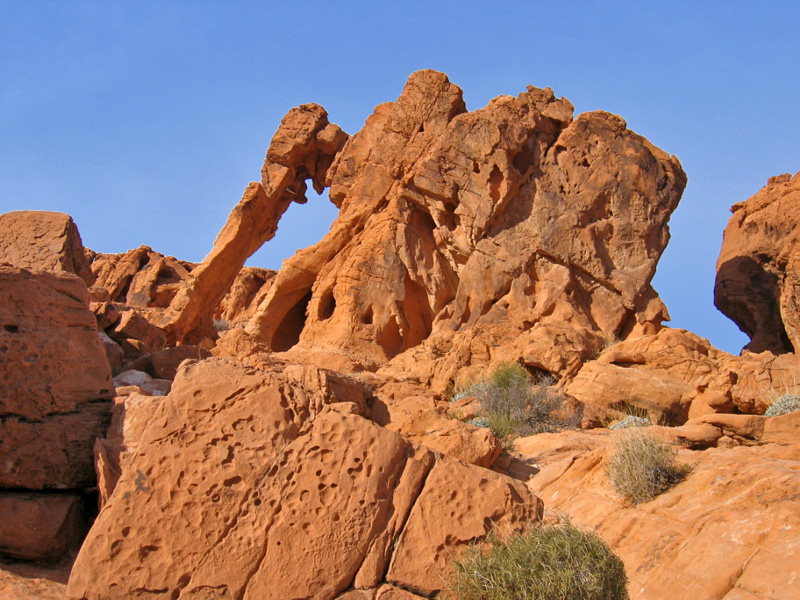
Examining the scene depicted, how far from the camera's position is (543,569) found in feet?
13.8

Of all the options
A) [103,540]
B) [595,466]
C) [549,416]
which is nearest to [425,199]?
[549,416]

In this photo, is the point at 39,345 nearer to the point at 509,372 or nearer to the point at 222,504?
the point at 222,504

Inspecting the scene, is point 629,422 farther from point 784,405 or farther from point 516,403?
point 784,405

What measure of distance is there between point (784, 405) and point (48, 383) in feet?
33.2

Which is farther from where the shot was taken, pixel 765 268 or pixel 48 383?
pixel 765 268

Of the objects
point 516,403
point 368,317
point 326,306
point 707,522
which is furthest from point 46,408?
point 326,306

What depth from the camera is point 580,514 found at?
19.9 ft

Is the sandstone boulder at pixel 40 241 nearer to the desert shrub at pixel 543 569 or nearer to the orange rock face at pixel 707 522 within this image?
the orange rock face at pixel 707 522

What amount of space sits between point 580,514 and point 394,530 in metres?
2.26

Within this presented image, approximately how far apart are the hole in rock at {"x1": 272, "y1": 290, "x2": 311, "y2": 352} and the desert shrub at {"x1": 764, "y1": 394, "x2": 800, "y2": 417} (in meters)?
12.7

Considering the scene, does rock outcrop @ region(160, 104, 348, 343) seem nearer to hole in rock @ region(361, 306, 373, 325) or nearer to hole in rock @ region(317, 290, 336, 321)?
hole in rock @ region(317, 290, 336, 321)

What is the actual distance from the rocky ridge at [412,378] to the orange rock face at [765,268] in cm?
7

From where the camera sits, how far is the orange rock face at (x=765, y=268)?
20.7 metres

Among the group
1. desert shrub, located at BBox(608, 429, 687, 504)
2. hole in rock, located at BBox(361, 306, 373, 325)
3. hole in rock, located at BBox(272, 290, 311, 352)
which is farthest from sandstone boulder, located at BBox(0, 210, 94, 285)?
hole in rock, located at BBox(272, 290, 311, 352)
